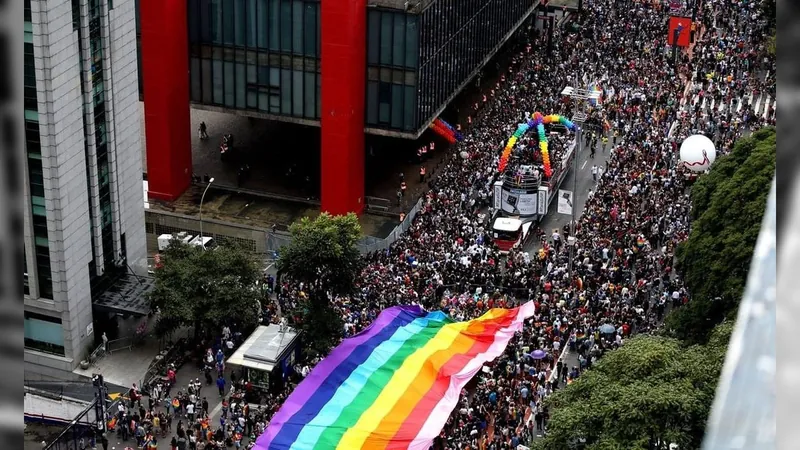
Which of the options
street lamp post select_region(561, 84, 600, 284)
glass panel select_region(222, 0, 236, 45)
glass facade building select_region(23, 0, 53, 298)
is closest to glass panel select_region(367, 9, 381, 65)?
glass panel select_region(222, 0, 236, 45)

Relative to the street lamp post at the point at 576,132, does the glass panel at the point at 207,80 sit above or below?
above

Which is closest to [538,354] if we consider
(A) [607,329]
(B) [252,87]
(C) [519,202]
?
(A) [607,329]

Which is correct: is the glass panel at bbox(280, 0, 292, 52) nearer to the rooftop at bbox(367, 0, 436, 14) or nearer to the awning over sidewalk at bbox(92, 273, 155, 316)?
the rooftop at bbox(367, 0, 436, 14)

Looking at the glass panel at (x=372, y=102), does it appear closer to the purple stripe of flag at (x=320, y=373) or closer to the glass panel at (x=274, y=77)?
the glass panel at (x=274, y=77)

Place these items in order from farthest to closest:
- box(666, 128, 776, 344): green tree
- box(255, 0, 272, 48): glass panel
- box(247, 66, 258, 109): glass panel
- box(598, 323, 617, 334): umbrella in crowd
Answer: box(247, 66, 258, 109): glass panel → box(255, 0, 272, 48): glass panel → box(598, 323, 617, 334): umbrella in crowd → box(666, 128, 776, 344): green tree

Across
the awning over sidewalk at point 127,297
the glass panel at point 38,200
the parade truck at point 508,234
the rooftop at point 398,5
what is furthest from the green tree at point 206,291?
the rooftop at point 398,5

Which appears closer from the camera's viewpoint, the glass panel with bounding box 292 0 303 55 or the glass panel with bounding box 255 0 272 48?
the glass panel with bounding box 292 0 303 55

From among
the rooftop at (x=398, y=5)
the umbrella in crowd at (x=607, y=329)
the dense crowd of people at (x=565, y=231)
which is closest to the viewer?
the dense crowd of people at (x=565, y=231)
